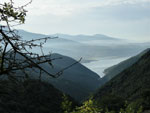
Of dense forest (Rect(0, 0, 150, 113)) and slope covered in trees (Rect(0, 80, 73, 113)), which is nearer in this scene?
dense forest (Rect(0, 0, 150, 113))

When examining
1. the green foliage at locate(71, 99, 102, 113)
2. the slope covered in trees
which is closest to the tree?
the green foliage at locate(71, 99, 102, 113)

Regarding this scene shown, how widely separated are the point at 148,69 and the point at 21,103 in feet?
213

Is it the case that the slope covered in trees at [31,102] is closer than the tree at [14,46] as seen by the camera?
No

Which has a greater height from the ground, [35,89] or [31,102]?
[31,102]

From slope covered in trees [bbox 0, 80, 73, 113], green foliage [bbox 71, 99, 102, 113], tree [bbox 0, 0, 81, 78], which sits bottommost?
slope covered in trees [bbox 0, 80, 73, 113]

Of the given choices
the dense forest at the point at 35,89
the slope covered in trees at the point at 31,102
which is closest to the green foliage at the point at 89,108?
the dense forest at the point at 35,89

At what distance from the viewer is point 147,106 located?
117 feet

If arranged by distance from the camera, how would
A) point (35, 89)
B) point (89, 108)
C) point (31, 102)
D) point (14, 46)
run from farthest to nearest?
1. point (35, 89)
2. point (31, 102)
3. point (89, 108)
4. point (14, 46)

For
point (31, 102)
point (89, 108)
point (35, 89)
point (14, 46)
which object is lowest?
point (35, 89)

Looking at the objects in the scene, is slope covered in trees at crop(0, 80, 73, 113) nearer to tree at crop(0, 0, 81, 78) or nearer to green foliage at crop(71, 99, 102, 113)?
green foliage at crop(71, 99, 102, 113)

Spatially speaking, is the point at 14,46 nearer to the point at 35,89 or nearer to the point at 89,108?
the point at 89,108

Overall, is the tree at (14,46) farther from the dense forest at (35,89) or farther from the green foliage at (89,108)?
the green foliage at (89,108)

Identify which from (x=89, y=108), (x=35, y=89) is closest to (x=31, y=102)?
(x=35, y=89)

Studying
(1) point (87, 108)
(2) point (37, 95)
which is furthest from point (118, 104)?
(1) point (87, 108)
